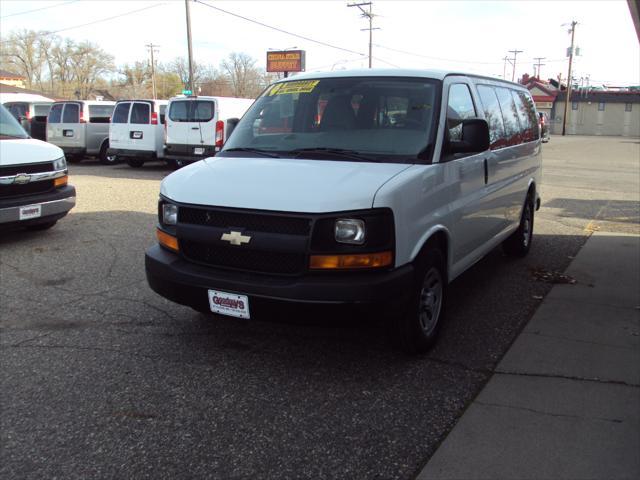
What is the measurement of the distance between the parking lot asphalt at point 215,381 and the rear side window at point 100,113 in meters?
13.2

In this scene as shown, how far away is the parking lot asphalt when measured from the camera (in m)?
2.92

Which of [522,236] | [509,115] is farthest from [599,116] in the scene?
[509,115]

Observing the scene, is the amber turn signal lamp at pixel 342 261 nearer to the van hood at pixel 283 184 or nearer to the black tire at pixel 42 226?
the van hood at pixel 283 184

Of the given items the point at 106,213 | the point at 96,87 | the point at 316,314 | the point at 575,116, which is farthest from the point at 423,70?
the point at 96,87

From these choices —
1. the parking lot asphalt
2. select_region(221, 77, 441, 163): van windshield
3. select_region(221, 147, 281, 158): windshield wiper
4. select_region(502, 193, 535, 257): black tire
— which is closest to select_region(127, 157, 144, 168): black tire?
the parking lot asphalt

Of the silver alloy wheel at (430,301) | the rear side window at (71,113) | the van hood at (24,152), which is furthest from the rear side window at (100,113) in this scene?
the silver alloy wheel at (430,301)

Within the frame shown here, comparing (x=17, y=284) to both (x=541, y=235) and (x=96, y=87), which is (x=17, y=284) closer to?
(x=541, y=235)

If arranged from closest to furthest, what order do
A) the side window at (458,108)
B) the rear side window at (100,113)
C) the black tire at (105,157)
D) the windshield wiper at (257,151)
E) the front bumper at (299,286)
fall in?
the front bumper at (299,286) < the windshield wiper at (257,151) < the side window at (458,108) < the rear side window at (100,113) < the black tire at (105,157)

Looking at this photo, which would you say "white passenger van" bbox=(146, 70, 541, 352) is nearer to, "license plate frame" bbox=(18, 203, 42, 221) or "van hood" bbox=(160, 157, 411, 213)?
"van hood" bbox=(160, 157, 411, 213)

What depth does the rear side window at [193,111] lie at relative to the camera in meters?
15.0

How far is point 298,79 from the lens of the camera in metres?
5.04

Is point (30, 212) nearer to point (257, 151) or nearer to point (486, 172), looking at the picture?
point (257, 151)

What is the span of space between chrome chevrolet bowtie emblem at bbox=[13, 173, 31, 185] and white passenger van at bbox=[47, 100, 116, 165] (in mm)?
11660

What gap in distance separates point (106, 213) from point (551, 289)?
7.12 m
